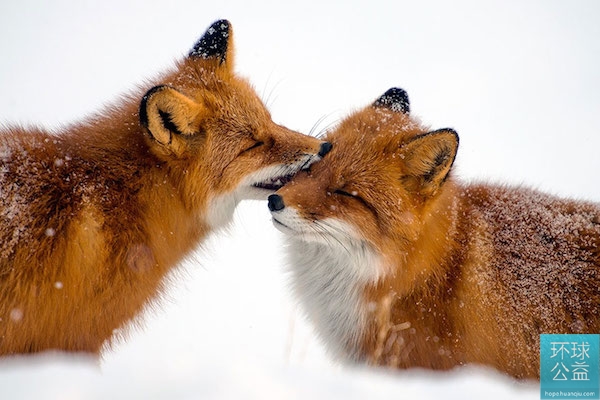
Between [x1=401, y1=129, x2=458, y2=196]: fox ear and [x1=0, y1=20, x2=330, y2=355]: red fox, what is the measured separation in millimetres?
733

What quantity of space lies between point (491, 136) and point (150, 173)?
1045 centimetres

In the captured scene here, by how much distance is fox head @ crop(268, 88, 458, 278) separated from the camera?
14.0 feet

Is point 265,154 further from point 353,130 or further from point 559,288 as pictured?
point 559,288

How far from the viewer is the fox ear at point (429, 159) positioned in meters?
4.13

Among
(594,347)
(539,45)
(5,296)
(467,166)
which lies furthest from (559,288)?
(539,45)

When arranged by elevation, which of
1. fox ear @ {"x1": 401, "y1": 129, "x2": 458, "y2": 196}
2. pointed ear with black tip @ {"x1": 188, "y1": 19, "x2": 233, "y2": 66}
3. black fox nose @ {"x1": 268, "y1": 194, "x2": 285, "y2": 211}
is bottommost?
black fox nose @ {"x1": 268, "y1": 194, "x2": 285, "y2": 211}

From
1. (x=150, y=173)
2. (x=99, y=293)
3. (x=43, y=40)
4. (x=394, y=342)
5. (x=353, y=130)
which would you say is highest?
(x=43, y=40)

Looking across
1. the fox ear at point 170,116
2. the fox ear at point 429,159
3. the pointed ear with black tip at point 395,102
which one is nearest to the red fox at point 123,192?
the fox ear at point 170,116

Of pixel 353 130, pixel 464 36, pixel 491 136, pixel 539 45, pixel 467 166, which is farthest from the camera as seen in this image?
pixel 464 36

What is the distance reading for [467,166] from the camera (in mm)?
11031

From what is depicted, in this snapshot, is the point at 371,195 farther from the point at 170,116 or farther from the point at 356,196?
the point at 170,116

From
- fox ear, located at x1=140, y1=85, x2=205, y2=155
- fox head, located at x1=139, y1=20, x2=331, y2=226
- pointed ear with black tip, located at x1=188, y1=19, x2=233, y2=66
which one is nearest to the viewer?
fox ear, located at x1=140, y1=85, x2=205, y2=155

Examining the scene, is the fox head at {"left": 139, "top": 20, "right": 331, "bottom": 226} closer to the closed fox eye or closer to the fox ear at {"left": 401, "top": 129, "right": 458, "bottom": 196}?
the closed fox eye

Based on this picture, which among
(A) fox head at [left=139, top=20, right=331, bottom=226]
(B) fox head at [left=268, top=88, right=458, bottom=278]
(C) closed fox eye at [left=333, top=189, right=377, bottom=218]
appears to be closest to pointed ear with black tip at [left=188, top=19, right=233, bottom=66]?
(A) fox head at [left=139, top=20, right=331, bottom=226]
